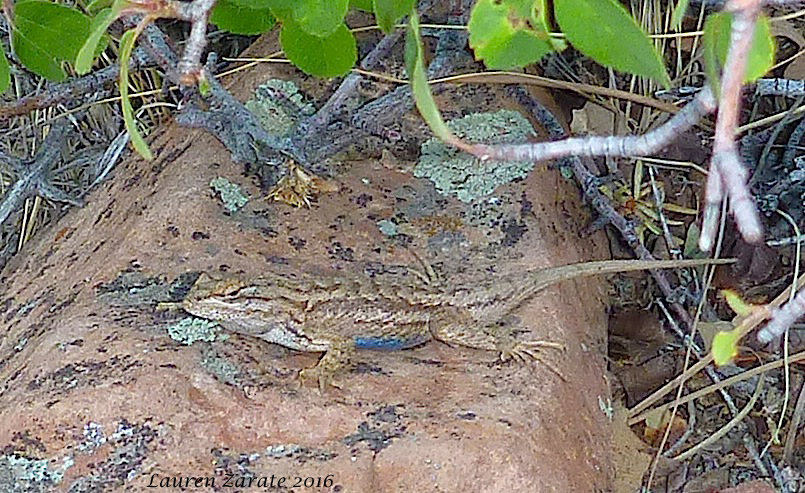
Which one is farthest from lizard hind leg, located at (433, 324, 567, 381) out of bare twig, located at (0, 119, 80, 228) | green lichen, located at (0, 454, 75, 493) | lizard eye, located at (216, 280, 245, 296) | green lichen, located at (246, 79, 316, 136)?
bare twig, located at (0, 119, 80, 228)

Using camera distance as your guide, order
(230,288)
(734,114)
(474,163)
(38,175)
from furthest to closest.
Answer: (38,175) → (474,163) → (230,288) → (734,114)

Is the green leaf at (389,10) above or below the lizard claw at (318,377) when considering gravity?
above

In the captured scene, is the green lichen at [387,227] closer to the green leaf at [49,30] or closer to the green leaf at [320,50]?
the green leaf at [320,50]

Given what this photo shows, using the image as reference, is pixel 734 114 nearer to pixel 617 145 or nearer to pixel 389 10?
pixel 617 145

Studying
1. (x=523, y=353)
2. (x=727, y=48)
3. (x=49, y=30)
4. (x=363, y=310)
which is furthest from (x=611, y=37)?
(x=49, y=30)

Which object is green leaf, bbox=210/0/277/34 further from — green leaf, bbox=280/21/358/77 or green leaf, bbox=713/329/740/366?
green leaf, bbox=713/329/740/366

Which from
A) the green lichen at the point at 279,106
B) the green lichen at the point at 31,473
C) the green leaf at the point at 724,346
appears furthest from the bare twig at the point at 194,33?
the green lichen at the point at 279,106
